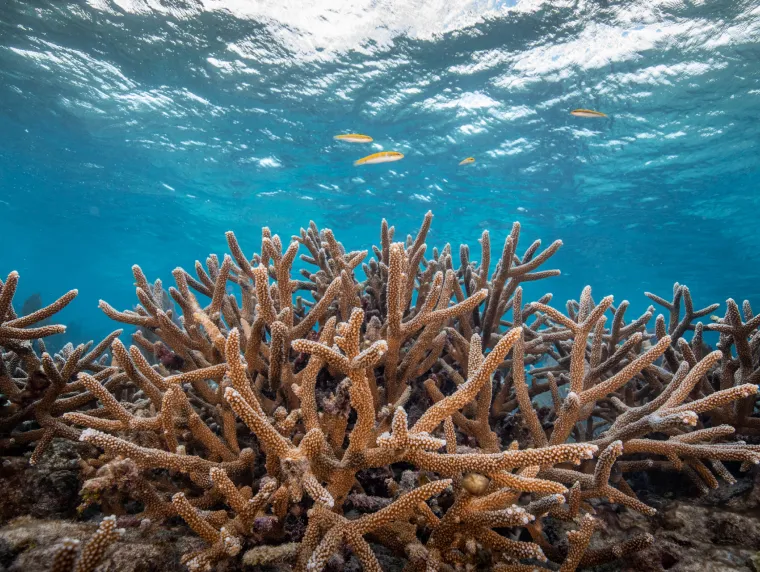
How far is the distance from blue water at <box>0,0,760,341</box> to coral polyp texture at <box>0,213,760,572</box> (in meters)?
12.3

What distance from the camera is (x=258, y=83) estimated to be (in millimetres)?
15711

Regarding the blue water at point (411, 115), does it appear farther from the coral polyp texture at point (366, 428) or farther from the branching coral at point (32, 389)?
the branching coral at point (32, 389)

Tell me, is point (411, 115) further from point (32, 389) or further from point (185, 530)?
point (185, 530)

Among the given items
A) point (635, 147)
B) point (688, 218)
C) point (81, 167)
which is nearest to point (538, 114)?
point (635, 147)

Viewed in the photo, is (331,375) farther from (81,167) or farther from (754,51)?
(81,167)

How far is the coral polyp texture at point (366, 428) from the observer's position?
164 cm

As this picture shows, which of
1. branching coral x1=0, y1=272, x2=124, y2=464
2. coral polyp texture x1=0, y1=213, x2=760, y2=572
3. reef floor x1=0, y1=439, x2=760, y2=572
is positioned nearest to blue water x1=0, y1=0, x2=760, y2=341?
coral polyp texture x1=0, y1=213, x2=760, y2=572

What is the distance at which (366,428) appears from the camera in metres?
1.70

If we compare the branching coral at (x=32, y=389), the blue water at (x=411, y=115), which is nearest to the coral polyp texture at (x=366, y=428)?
the branching coral at (x=32, y=389)

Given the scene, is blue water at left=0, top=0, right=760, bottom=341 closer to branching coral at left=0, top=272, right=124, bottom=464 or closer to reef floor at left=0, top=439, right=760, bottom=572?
branching coral at left=0, top=272, right=124, bottom=464

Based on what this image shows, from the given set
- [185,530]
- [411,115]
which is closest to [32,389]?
[185,530]

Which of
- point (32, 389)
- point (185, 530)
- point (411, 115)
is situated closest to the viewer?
point (185, 530)

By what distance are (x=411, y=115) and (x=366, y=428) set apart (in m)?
17.3

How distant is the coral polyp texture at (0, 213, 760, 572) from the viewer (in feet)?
5.37
